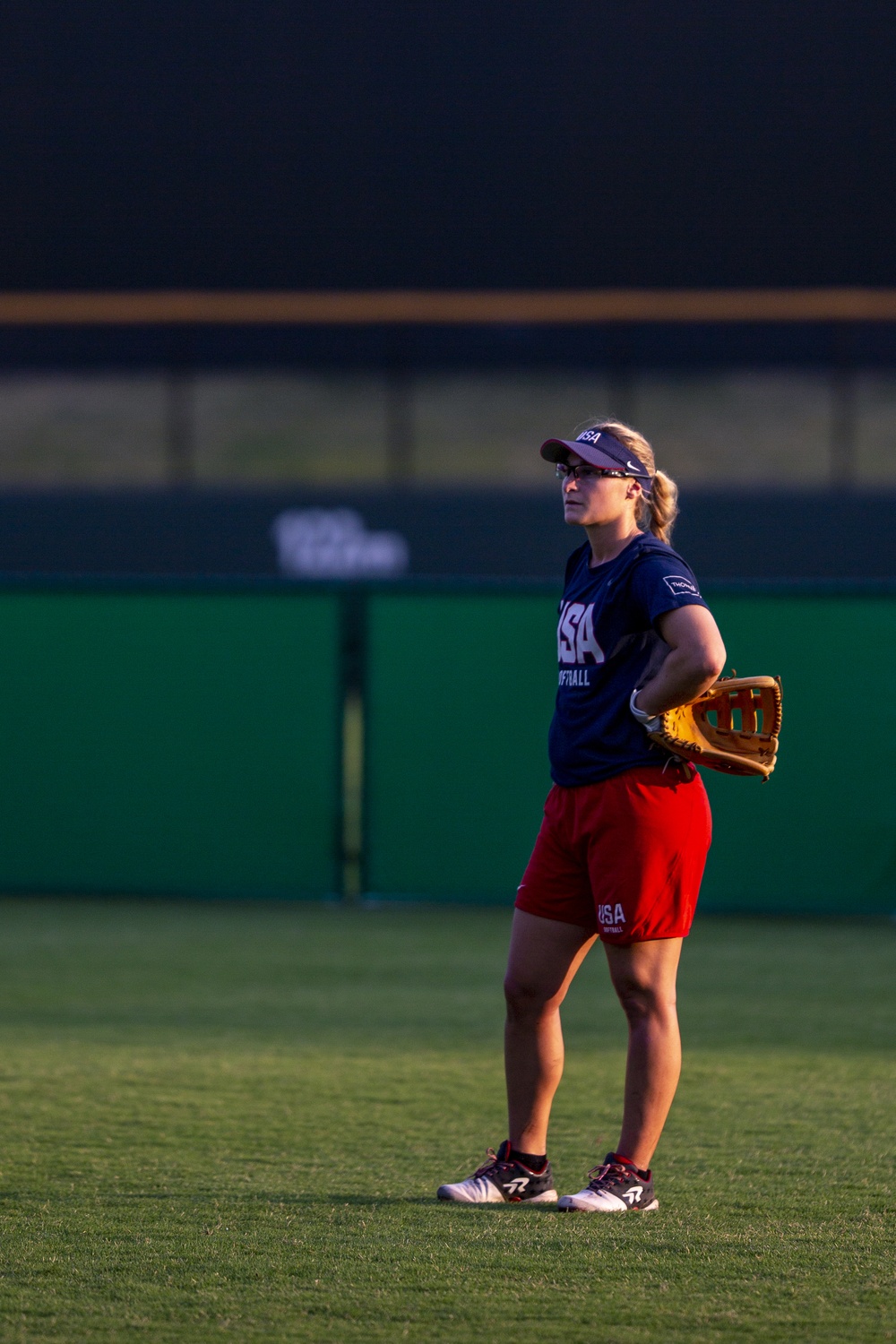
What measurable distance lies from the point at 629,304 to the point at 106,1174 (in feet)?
60.1

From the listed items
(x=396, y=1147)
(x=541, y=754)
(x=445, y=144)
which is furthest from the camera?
(x=445, y=144)

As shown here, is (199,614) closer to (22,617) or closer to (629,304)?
(22,617)

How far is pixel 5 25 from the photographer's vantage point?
20844mm

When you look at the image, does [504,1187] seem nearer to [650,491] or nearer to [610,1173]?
[610,1173]

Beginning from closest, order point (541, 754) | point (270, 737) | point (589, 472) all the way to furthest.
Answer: point (589, 472) < point (541, 754) < point (270, 737)

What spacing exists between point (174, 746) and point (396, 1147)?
181 inches

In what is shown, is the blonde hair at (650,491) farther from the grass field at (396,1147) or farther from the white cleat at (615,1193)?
the grass field at (396,1147)

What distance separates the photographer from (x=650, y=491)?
4191mm

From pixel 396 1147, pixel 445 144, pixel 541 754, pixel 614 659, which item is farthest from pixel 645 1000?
pixel 445 144

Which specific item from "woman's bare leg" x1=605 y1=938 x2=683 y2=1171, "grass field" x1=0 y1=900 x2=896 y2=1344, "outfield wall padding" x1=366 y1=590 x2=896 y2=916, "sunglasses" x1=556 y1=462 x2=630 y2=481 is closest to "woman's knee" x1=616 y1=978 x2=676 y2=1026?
"woman's bare leg" x1=605 y1=938 x2=683 y2=1171

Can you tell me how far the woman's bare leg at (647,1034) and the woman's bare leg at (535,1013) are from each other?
137mm

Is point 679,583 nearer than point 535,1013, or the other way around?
point 679,583

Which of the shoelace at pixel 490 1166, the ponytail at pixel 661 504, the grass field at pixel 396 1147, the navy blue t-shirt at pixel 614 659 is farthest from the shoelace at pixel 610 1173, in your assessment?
the ponytail at pixel 661 504

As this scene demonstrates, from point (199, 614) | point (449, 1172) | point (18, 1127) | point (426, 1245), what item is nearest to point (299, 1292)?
point (426, 1245)
